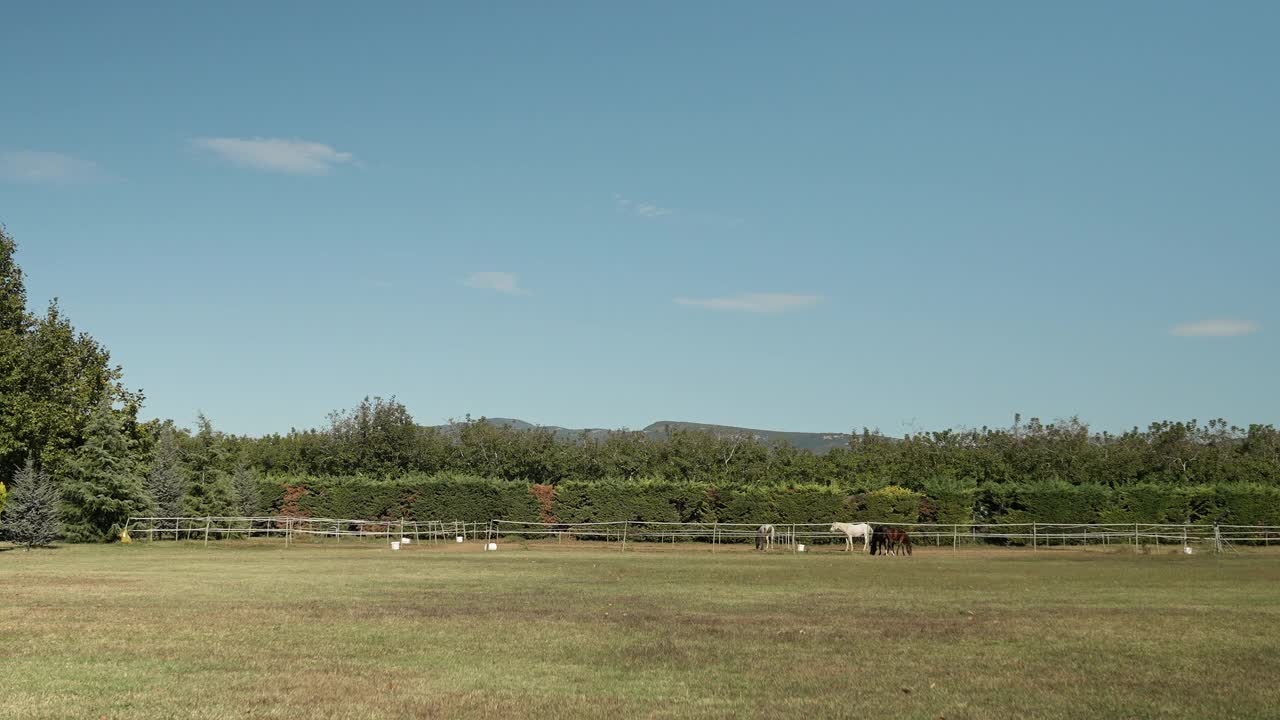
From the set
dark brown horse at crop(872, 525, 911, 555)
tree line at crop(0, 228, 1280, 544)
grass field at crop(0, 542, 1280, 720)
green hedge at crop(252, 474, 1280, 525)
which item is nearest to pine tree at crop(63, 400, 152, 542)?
tree line at crop(0, 228, 1280, 544)

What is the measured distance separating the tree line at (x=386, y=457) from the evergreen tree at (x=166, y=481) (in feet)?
0.26

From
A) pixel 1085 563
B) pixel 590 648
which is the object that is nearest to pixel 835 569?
pixel 1085 563

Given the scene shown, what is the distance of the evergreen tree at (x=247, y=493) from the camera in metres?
63.8

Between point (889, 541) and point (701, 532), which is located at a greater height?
point (889, 541)

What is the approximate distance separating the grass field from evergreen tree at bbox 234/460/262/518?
33.0 meters

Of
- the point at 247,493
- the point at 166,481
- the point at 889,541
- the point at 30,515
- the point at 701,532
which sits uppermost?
the point at 166,481

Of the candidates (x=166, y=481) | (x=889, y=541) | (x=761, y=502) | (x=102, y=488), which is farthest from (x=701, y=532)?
(x=102, y=488)

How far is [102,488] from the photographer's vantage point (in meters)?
52.9

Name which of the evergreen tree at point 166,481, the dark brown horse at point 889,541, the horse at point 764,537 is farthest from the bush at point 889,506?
the evergreen tree at point 166,481

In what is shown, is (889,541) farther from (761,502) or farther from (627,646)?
(627,646)

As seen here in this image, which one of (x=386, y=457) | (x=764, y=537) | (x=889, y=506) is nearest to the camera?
(x=764, y=537)

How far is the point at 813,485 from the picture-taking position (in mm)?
61375

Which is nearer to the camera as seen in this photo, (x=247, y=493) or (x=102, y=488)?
(x=102, y=488)

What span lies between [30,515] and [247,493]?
1735 centimetres
